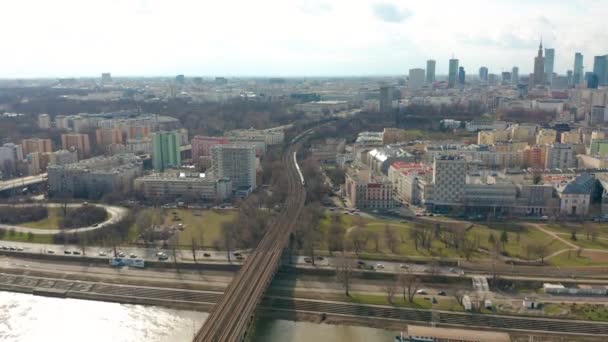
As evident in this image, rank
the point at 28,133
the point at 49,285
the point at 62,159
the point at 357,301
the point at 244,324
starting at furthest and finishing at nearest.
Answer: the point at 28,133, the point at 62,159, the point at 49,285, the point at 357,301, the point at 244,324

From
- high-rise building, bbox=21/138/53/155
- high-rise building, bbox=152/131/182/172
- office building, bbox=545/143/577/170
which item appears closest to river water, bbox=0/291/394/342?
high-rise building, bbox=152/131/182/172

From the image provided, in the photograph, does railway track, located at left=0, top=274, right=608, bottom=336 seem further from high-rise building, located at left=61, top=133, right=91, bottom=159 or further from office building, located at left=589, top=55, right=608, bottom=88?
office building, located at left=589, top=55, right=608, bottom=88

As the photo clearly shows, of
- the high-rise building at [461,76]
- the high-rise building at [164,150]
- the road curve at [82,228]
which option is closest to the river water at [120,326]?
the road curve at [82,228]

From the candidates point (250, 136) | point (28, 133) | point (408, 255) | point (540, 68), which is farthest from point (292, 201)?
point (540, 68)

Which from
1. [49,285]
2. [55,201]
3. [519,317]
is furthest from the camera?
[55,201]

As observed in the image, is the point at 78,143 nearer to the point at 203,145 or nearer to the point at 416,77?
the point at 203,145

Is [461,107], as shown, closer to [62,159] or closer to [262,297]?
[62,159]
